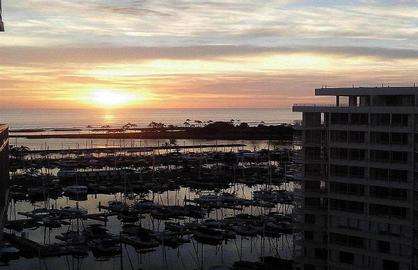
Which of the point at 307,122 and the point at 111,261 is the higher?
the point at 307,122

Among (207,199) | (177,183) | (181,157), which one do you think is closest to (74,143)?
(181,157)

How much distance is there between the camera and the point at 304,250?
26.0 meters

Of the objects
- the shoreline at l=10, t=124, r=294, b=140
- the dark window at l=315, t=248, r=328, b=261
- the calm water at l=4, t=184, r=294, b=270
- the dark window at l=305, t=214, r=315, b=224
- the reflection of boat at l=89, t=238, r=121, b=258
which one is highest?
the shoreline at l=10, t=124, r=294, b=140

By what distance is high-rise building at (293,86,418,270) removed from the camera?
22.6m

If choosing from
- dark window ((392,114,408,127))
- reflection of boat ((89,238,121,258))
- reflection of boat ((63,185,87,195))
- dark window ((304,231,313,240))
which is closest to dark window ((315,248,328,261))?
dark window ((304,231,313,240))

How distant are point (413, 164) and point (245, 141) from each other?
4943 inches

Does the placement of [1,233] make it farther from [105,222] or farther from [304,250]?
[304,250]

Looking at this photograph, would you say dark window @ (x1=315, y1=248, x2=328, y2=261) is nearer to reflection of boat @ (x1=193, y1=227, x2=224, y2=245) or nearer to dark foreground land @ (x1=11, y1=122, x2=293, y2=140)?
reflection of boat @ (x1=193, y1=227, x2=224, y2=245)

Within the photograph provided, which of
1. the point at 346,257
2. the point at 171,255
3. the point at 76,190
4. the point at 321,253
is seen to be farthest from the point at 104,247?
the point at 76,190

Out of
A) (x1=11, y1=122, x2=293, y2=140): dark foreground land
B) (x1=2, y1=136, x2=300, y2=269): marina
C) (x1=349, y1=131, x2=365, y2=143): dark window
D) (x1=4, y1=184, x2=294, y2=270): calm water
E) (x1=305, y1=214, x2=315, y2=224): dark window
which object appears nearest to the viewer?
(x1=349, y1=131, x2=365, y2=143): dark window

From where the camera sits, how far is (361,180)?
2377cm

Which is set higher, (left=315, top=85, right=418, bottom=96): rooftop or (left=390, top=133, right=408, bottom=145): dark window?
(left=315, top=85, right=418, bottom=96): rooftop

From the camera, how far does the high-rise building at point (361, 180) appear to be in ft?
74.1

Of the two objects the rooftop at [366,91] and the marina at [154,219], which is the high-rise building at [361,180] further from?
the marina at [154,219]
